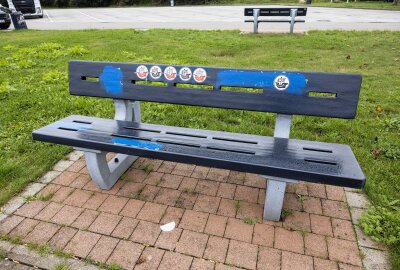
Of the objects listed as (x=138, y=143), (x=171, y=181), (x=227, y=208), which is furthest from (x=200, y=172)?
(x=138, y=143)

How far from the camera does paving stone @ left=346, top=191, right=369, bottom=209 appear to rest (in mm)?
2735

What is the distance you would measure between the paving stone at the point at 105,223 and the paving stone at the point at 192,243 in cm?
54

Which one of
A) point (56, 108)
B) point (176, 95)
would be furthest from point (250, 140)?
point (56, 108)

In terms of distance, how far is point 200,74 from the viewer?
2.79m

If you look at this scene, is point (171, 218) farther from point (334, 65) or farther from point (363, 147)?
point (334, 65)

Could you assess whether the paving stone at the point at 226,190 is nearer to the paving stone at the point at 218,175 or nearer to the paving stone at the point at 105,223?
the paving stone at the point at 218,175

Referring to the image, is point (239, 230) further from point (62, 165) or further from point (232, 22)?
point (232, 22)

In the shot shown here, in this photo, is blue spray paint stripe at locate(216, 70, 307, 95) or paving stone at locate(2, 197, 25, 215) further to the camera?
paving stone at locate(2, 197, 25, 215)

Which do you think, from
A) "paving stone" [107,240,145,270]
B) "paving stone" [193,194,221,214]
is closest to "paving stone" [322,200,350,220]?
"paving stone" [193,194,221,214]

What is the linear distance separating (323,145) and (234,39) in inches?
264

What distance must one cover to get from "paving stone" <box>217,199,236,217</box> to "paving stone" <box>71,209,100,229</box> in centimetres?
97

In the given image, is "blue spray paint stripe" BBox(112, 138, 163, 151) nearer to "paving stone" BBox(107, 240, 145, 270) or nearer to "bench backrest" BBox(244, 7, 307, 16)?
"paving stone" BBox(107, 240, 145, 270)

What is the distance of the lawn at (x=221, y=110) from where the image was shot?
3.20 m

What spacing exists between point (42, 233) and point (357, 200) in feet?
8.09
